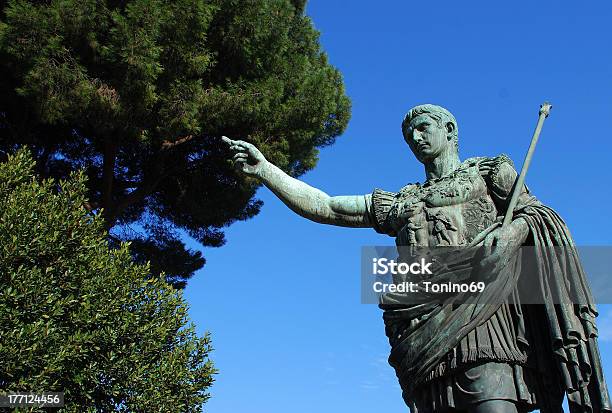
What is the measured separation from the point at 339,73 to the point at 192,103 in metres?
4.67

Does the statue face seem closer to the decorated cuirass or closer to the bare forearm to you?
the decorated cuirass

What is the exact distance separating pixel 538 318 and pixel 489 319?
11.1 inches

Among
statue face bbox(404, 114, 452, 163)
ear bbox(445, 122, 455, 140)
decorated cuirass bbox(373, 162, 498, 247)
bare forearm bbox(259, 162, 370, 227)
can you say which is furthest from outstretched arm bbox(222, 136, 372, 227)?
ear bbox(445, 122, 455, 140)

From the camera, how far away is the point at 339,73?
15766 millimetres

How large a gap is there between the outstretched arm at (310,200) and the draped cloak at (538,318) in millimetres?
626

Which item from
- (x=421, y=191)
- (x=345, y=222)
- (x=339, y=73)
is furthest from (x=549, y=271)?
(x=339, y=73)

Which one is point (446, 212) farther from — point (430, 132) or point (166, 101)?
point (166, 101)

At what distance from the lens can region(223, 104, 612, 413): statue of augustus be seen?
344 cm

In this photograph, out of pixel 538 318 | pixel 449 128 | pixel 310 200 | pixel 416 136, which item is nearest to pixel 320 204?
pixel 310 200

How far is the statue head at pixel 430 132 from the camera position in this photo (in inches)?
166

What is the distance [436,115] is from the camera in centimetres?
425

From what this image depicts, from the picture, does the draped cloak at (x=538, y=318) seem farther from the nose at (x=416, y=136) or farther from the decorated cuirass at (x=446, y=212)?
the nose at (x=416, y=136)

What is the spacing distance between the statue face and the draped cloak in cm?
65

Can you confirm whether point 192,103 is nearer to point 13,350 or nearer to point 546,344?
point 13,350
